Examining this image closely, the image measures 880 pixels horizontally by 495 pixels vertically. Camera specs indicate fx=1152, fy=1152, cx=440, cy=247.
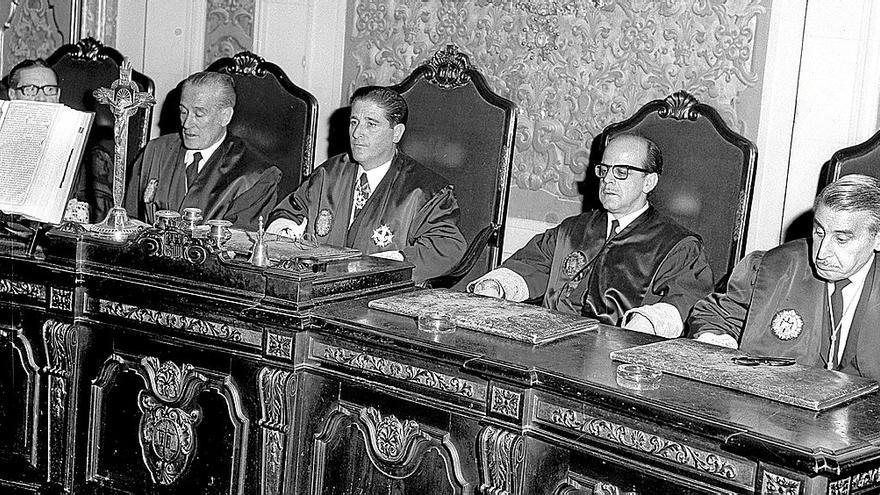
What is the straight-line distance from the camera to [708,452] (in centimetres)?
262

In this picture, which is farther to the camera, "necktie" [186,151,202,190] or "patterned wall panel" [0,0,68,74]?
"patterned wall panel" [0,0,68,74]

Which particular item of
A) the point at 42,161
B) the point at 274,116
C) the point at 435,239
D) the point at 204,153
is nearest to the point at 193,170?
the point at 204,153

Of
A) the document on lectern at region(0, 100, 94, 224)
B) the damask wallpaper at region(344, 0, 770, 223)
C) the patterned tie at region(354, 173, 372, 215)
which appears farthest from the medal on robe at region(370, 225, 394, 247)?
the document on lectern at region(0, 100, 94, 224)

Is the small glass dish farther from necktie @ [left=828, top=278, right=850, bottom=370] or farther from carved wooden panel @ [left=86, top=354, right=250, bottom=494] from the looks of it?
necktie @ [left=828, top=278, right=850, bottom=370]

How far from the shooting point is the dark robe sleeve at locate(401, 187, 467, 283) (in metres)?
4.66

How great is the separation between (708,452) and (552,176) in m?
2.81

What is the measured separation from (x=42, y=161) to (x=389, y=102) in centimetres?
160

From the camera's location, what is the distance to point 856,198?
3.33 metres

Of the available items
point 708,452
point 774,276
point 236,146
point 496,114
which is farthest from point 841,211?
point 236,146

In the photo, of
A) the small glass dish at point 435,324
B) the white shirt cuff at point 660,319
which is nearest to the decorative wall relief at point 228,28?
the white shirt cuff at point 660,319

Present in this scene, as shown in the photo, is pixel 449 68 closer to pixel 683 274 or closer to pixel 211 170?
pixel 211 170

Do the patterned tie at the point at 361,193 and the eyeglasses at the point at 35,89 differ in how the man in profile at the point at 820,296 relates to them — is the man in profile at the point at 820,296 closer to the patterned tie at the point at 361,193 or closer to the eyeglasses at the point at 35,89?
the patterned tie at the point at 361,193

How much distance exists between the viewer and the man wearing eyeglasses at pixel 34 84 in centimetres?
593

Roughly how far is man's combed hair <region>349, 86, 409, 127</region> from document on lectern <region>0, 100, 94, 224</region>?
1.41 meters
